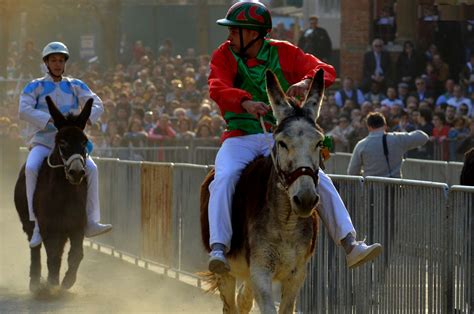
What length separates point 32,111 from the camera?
51.2 ft

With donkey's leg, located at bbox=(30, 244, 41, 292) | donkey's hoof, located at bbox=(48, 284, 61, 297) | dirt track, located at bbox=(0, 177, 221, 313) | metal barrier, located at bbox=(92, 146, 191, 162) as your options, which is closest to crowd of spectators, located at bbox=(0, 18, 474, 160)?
metal barrier, located at bbox=(92, 146, 191, 162)

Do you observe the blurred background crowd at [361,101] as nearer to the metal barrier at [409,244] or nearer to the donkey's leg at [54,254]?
the donkey's leg at [54,254]

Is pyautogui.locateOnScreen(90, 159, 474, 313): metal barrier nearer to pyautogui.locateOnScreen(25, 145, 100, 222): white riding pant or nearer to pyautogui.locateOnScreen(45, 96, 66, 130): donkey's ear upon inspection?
pyautogui.locateOnScreen(25, 145, 100, 222): white riding pant

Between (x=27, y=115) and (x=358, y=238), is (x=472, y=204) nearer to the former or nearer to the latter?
(x=358, y=238)

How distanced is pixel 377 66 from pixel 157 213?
11.3m

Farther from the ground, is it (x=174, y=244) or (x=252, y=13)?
(x=252, y=13)

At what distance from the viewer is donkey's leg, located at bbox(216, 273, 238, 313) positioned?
11.1 m

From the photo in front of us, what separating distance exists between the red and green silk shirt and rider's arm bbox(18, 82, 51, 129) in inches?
192

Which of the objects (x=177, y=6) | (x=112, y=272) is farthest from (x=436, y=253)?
(x=177, y=6)

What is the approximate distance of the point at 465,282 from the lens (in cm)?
1057

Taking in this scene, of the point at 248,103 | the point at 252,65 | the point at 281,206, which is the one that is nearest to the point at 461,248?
the point at 281,206

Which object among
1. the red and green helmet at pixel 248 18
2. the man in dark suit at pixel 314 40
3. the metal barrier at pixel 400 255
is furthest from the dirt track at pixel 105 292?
the man in dark suit at pixel 314 40

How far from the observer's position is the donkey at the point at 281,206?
934cm

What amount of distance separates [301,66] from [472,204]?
1.59 meters
